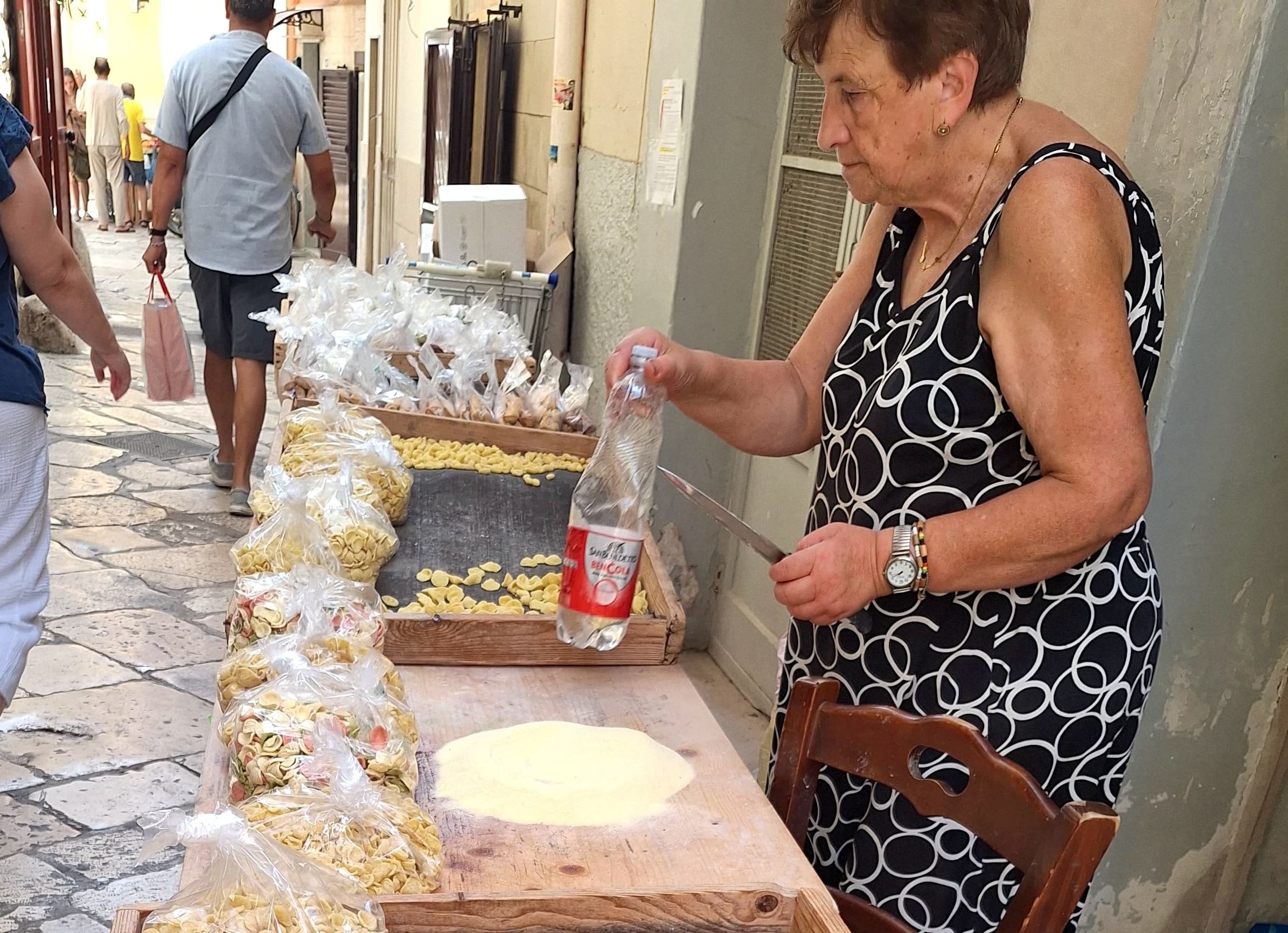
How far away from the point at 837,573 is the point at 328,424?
5.41 feet

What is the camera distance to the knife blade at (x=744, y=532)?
1557 millimetres

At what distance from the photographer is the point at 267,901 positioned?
1035 millimetres

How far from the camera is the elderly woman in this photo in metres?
1.37

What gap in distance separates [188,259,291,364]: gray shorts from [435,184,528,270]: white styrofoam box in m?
0.79

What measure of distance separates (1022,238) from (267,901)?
1.11 metres

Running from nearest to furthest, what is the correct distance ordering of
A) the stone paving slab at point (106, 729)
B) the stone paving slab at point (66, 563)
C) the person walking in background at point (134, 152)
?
the stone paving slab at point (106, 729) < the stone paving slab at point (66, 563) < the person walking in background at point (134, 152)

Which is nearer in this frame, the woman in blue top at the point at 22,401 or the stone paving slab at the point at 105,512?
the woman in blue top at the point at 22,401

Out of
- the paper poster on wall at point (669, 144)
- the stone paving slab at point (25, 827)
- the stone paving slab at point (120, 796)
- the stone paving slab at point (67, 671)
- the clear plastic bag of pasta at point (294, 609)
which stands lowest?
the stone paving slab at point (67, 671)

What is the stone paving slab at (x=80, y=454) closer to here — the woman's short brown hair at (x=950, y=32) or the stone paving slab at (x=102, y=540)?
the stone paving slab at (x=102, y=540)

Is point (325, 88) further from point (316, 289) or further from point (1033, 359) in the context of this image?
point (1033, 359)

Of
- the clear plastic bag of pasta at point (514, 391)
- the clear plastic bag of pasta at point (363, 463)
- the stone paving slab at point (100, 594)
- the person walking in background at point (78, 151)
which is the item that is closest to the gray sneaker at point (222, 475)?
the stone paving slab at point (100, 594)

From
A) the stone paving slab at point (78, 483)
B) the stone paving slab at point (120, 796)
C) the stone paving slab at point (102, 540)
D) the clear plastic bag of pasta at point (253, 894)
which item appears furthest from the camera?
the stone paving slab at point (78, 483)

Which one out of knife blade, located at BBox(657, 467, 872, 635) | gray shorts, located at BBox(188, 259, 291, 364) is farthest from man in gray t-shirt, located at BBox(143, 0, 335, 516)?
knife blade, located at BBox(657, 467, 872, 635)

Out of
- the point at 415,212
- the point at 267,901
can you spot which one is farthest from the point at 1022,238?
the point at 415,212
